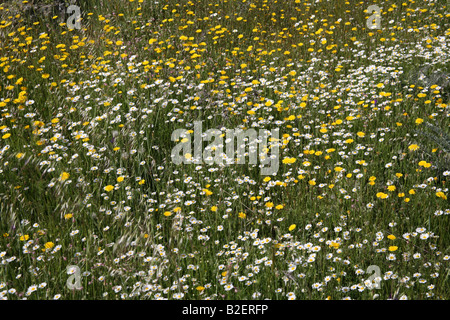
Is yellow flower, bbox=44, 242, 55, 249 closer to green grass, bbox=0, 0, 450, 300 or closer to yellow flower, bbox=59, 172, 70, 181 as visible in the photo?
green grass, bbox=0, 0, 450, 300

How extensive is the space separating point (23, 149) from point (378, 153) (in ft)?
9.96

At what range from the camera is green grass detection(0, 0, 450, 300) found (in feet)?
8.42

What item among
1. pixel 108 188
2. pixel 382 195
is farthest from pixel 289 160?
pixel 108 188

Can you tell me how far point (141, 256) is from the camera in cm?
274

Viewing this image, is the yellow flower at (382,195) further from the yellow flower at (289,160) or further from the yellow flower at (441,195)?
the yellow flower at (289,160)

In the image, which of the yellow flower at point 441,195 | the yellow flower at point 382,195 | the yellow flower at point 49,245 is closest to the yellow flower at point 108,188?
the yellow flower at point 49,245

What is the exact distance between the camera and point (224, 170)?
3604mm

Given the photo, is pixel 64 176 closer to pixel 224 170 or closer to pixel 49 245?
pixel 49 245

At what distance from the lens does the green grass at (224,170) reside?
2.57 m

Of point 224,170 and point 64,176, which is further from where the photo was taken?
point 224,170

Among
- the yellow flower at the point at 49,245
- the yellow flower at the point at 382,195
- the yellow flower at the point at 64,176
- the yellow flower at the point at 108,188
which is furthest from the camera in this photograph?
the yellow flower at the point at 64,176

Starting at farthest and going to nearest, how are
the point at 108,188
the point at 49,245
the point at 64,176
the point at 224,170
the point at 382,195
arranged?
the point at 224,170, the point at 64,176, the point at 108,188, the point at 382,195, the point at 49,245

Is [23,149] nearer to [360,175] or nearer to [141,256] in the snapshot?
[141,256]
